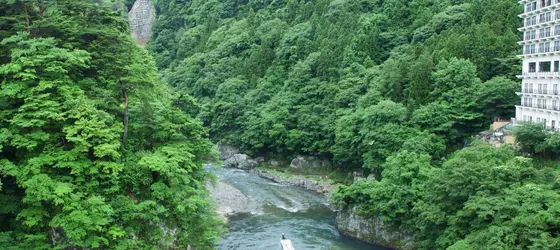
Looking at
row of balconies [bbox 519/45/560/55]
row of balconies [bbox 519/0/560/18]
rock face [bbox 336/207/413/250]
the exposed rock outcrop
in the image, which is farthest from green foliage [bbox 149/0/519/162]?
rock face [bbox 336/207/413/250]

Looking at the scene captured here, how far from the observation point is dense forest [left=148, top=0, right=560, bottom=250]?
3028cm

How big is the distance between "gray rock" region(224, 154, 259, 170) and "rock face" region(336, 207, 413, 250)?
26171mm

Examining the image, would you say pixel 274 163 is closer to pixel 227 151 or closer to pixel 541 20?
pixel 227 151

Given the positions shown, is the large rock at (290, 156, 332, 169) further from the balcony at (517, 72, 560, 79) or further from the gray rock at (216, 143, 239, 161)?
the balcony at (517, 72, 560, 79)

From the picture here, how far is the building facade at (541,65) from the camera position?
125 ft

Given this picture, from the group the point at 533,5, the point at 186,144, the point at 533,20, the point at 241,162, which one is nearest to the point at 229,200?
the point at 241,162

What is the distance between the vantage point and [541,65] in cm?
4047

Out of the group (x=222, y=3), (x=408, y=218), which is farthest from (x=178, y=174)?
(x=222, y=3)

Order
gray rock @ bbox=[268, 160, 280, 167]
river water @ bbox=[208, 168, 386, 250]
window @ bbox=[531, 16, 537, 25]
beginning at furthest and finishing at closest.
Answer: gray rock @ bbox=[268, 160, 280, 167]
window @ bbox=[531, 16, 537, 25]
river water @ bbox=[208, 168, 386, 250]

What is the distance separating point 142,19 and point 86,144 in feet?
373

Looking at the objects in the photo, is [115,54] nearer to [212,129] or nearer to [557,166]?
[557,166]

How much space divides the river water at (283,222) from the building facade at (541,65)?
1617 centimetres

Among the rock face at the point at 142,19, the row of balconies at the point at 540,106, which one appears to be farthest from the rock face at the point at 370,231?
the rock face at the point at 142,19

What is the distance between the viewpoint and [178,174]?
1096 inches
